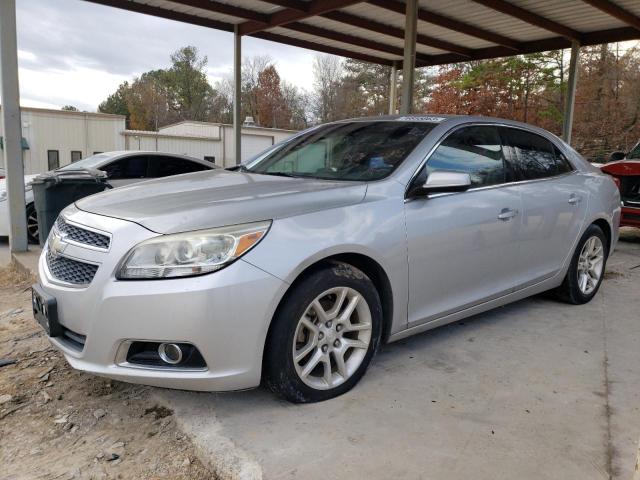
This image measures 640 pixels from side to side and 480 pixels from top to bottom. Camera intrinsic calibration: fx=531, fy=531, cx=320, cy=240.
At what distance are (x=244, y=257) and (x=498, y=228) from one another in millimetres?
1897

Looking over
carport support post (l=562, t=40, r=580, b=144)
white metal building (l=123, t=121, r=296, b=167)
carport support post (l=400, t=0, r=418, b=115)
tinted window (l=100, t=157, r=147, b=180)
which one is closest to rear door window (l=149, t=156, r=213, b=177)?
tinted window (l=100, t=157, r=147, b=180)

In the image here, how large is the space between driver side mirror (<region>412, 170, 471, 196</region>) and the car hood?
37 cm

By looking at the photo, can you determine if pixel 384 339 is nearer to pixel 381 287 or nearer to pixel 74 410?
pixel 381 287

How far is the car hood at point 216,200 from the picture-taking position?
96.1 inches

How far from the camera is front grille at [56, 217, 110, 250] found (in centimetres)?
246

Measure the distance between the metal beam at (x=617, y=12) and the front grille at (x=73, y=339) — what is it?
8.65 meters

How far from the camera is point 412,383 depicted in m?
3.00

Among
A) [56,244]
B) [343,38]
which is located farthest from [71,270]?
[343,38]

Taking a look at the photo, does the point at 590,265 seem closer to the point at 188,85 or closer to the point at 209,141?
the point at 209,141

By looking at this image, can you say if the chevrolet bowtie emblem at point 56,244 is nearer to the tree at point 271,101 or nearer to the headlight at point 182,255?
the headlight at point 182,255

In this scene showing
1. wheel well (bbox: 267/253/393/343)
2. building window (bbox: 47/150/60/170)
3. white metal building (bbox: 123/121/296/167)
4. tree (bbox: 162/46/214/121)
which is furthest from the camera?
tree (bbox: 162/46/214/121)

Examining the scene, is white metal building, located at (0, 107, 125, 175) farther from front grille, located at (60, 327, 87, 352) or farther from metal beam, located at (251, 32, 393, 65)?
front grille, located at (60, 327, 87, 352)

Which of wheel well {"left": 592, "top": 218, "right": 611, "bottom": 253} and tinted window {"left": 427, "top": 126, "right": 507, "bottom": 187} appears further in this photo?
wheel well {"left": 592, "top": 218, "right": 611, "bottom": 253}

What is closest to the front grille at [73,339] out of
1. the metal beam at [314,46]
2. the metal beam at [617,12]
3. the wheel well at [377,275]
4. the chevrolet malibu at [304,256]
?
the chevrolet malibu at [304,256]
